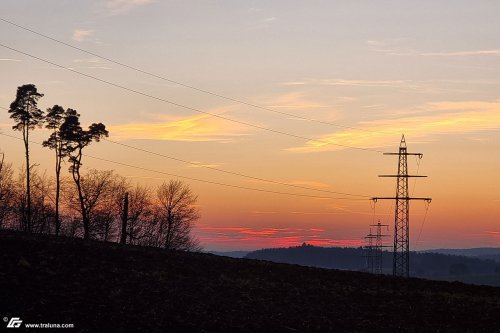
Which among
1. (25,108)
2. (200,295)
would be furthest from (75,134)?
(200,295)

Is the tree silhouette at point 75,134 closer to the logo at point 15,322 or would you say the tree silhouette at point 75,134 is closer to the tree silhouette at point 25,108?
the tree silhouette at point 25,108

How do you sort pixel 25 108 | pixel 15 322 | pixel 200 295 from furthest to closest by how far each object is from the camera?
pixel 25 108
pixel 200 295
pixel 15 322

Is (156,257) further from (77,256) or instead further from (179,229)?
(179,229)

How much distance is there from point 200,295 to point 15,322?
12595mm

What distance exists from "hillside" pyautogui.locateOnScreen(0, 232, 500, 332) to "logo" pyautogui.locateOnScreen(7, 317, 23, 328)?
534mm

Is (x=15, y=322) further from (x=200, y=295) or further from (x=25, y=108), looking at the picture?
(x=25, y=108)

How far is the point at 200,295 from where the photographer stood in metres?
35.7

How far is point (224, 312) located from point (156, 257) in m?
13.3

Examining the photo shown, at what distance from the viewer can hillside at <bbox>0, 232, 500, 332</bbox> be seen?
29359 millimetres

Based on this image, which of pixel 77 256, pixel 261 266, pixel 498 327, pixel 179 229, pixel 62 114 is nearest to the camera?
pixel 498 327

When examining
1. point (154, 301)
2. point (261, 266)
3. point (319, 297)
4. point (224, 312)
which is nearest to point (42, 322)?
point (154, 301)

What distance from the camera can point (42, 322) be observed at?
26.3 metres

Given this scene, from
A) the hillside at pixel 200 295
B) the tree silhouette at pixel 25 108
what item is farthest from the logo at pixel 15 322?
the tree silhouette at pixel 25 108

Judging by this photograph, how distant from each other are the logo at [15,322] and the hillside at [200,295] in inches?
21.0
